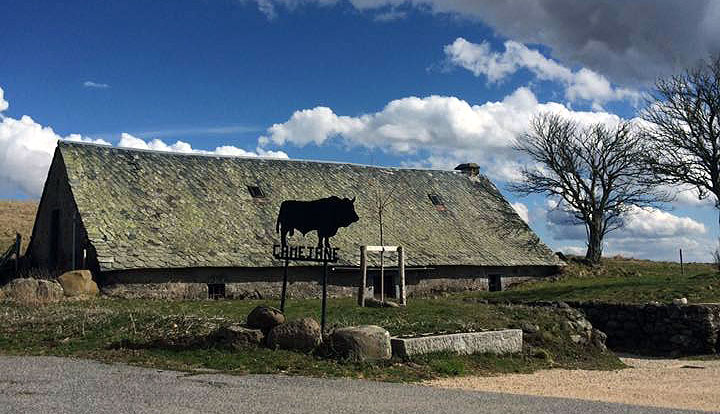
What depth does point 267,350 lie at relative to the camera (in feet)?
47.8

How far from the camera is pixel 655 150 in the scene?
34250 millimetres

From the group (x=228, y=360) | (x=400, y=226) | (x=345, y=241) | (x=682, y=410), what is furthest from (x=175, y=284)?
(x=682, y=410)

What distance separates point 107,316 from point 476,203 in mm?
26933

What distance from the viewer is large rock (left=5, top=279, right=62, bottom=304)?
2322 cm

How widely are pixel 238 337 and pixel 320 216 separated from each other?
3729mm

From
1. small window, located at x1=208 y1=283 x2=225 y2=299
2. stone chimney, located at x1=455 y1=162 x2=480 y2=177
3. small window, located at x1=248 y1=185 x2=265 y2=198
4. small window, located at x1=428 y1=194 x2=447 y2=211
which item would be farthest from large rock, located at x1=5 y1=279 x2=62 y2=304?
stone chimney, located at x1=455 y1=162 x2=480 y2=177

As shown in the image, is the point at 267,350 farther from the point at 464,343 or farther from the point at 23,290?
the point at 23,290

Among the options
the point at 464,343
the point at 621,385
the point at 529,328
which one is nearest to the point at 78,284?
the point at 464,343

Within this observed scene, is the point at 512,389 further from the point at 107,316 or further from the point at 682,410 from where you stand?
the point at 107,316

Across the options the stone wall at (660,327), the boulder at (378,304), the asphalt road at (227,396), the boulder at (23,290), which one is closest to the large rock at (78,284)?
the boulder at (23,290)

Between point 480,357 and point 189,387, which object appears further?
point 480,357

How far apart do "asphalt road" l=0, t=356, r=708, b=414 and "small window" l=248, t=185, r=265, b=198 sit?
21965 mm

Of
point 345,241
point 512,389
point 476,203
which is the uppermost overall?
point 476,203

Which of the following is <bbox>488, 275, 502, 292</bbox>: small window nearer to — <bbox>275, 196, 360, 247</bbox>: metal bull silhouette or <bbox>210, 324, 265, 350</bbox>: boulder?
<bbox>275, 196, 360, 247</bbox>: metal bull silhouette
